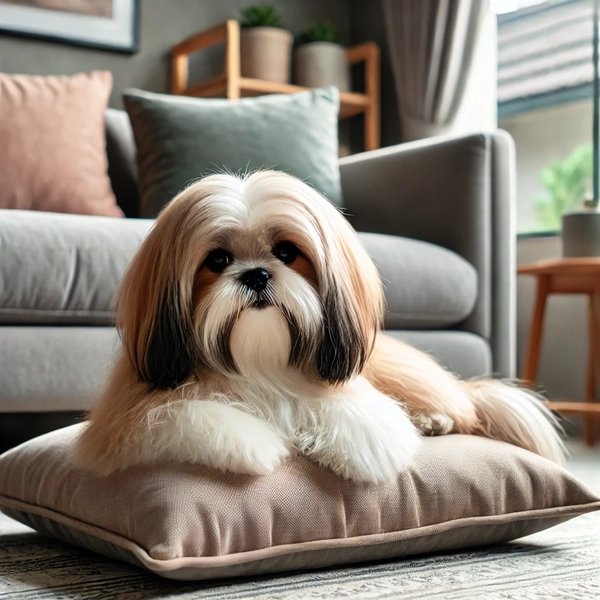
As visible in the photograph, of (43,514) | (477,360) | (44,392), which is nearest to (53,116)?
(44,392)

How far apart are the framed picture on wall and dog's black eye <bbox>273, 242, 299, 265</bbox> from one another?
2.62 metres

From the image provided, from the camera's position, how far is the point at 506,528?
1.17m

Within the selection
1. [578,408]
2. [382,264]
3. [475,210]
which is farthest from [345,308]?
[578,408]

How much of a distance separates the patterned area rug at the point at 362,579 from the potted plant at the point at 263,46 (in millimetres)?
2647

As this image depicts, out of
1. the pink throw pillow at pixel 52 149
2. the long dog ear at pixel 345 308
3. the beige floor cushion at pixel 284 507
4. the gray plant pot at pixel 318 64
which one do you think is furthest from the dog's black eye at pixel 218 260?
the gray plant pot at pixel 318 64

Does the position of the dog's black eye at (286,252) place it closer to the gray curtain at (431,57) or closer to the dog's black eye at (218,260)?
the dog's black eye at (218,260)

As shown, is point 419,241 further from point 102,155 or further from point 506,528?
point 506,528

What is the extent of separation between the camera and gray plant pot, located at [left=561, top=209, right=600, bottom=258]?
2.63 metres

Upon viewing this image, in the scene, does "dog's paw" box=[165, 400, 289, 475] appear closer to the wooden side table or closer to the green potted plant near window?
the wooden side table

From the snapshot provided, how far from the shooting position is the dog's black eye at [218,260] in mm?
1041

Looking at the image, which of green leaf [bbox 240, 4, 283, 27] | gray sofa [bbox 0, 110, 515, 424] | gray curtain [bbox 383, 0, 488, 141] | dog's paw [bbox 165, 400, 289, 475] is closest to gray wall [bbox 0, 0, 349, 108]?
green leaf [bbox 240, 4, 283, 27]

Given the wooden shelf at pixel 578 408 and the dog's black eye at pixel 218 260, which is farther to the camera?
the wooden shelf at pixel 578 408

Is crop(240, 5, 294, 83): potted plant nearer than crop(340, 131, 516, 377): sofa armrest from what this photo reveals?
No

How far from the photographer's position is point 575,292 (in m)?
2.68
